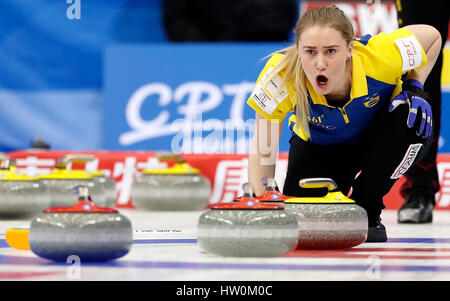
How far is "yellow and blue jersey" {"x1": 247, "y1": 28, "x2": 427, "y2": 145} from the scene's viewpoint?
3.03m

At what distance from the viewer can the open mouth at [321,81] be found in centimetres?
282

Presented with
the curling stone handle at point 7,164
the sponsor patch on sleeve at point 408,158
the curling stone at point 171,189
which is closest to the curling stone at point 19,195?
the curling stone handle at point 7,164

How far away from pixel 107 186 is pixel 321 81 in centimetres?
236

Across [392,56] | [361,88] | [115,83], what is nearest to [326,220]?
[361,88]

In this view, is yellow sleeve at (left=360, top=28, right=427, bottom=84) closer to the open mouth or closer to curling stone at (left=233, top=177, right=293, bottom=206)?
the open mouth

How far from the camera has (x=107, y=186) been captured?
4.93m

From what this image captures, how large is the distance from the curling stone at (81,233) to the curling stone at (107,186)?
239cm

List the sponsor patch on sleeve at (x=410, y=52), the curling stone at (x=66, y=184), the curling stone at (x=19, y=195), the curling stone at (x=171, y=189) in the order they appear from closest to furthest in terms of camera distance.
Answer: the sponsor patch on sleeve at (x=410, y=52) < the curling stone at (x=19, y=195) < the curling stone at (x=66, y=184) < the curling stone at (x=171, y=189)

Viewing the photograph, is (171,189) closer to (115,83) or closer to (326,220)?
(326,220)

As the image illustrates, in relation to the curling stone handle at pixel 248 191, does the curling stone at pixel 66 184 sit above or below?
below

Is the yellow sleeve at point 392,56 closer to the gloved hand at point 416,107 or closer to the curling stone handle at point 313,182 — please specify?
the gloved hand at point 416,107

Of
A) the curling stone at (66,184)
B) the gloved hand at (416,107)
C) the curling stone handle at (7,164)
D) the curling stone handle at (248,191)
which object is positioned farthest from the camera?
the curling stone at (66,184)

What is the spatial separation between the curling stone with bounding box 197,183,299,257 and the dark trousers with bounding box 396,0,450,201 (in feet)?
6.33
